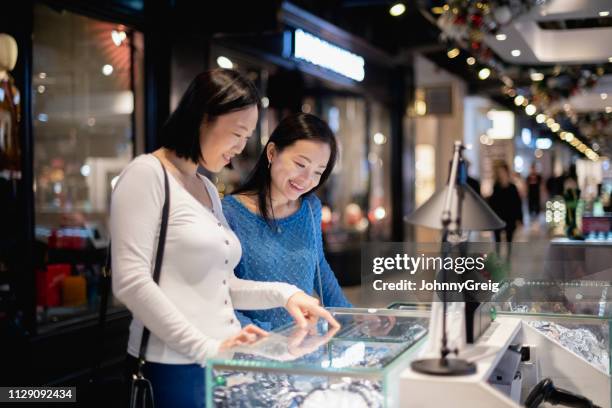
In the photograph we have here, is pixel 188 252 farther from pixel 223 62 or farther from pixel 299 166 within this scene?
pixel 223 62

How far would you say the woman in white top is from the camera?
1.97m

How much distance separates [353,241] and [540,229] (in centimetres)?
1045

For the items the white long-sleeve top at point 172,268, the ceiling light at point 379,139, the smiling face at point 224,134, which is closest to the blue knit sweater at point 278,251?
the white long-sleeve top at point 172,268

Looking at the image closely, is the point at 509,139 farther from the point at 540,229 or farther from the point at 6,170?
A: the point at 6,170

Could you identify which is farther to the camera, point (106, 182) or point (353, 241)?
point (353, 241)

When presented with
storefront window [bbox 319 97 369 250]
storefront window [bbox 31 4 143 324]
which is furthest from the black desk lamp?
storefront window [bbox 319 97 369 250]

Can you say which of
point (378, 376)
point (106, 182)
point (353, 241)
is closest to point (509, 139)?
point (353, 241)

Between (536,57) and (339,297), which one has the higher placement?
(536,57)

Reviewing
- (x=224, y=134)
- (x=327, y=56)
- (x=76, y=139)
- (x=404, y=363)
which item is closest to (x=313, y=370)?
(x=404, y=363)

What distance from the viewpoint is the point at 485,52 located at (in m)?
7.94

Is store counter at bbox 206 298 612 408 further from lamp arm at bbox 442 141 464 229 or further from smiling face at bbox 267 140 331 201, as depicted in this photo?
smiling face at bbox 267 140 331 201

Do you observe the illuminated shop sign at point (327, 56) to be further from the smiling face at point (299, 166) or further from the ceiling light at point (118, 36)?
the smiling face at point (299, 166)

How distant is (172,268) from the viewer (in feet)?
6.79

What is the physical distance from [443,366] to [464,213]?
13.2 inches
